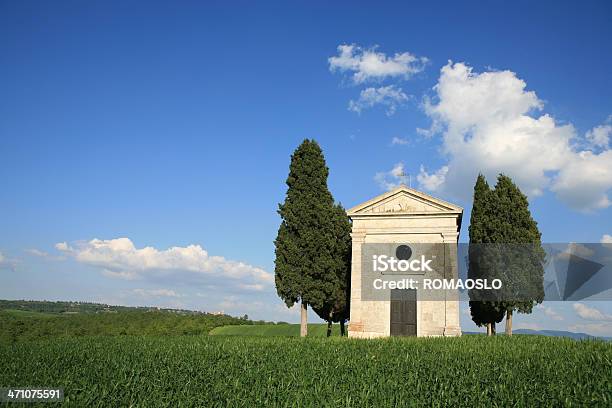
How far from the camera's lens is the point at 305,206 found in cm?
3019

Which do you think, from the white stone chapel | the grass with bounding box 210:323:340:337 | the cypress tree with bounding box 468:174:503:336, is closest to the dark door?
the white stone chapel

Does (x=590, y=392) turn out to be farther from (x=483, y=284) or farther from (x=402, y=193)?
(x=483, y=284)

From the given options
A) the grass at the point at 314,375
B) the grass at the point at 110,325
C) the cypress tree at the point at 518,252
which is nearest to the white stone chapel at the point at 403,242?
the cypress tree at the point at 518,252

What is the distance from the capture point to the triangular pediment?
85.5 ft

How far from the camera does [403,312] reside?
25.7 meters

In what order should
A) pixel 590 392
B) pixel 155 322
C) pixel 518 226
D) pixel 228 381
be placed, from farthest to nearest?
pixel 155 322 < pixel 518 226 < pixel 228 381 < pixel 590 392

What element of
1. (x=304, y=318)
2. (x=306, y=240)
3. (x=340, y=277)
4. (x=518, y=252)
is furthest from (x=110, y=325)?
(x=518, y=252)

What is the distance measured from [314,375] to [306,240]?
61.2 ft

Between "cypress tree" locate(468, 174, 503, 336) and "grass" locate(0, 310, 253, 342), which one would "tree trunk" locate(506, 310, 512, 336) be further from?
"grass" locate(0, 310, 253, 342)

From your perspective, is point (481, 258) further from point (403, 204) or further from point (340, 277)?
point (340, 277)

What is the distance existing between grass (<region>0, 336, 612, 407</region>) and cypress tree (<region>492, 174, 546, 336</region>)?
13655 mm

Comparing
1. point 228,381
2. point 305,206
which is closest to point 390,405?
point 228,381

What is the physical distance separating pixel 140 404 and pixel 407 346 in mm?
9994

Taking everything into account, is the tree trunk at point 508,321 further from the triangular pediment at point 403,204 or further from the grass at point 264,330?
the grass at point 264,330
